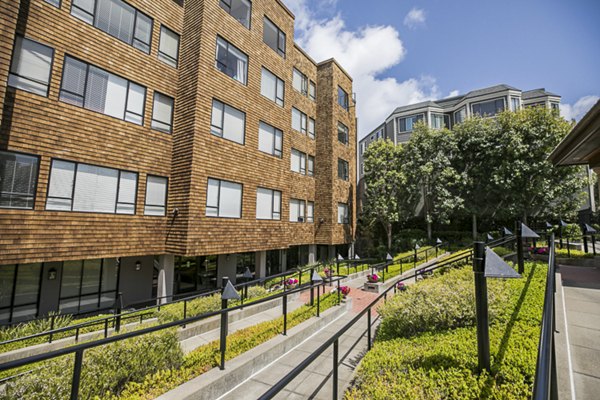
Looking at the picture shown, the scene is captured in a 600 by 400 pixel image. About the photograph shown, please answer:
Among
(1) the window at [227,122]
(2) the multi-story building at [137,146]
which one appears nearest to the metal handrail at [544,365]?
(2) the multi-story building at [137,146]

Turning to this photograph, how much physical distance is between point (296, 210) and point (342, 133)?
8.50 meters

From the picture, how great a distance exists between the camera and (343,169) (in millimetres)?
23500

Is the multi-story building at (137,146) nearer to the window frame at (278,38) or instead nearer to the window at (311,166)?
the window frame at (278,38)

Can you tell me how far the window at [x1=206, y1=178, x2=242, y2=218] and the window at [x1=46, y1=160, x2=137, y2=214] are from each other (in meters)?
2.90

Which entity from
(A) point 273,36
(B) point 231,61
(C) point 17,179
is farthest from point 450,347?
(A) point 273,36

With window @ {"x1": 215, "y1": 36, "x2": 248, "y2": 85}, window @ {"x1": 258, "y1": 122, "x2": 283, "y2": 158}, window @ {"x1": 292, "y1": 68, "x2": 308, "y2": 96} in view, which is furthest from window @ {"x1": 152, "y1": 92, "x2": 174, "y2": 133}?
window @ {"x1": 292, "y1": 68, "x2": 308, "y2": 96}

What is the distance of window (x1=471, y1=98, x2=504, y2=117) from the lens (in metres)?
32.6

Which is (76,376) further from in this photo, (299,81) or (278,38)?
(299,81)

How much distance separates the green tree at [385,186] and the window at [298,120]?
25.9 ft

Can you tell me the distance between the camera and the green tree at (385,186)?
2433 cm

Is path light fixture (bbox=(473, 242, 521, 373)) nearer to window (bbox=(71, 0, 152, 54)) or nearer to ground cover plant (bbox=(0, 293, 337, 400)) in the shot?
ground cover plant (bbox=(0, 293, 337, 400))

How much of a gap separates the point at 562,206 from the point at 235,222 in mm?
24932

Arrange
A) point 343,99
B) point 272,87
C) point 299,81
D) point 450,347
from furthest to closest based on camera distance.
→ point 343,99 → point 299,81 → point 272,87 → point 450,347

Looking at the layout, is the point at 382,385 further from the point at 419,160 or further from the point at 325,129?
the point at 419,160
